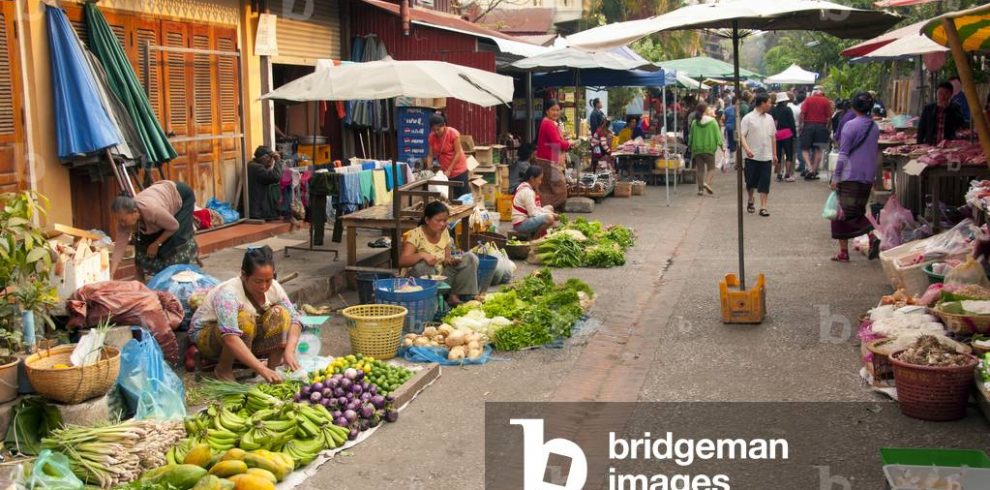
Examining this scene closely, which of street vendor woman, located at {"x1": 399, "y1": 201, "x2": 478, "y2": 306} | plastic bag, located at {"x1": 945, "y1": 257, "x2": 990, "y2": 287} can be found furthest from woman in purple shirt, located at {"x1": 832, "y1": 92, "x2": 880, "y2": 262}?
street vendor woman, located at {"x1": 399, "y1": 201, "x2": 478, "y2": 306}

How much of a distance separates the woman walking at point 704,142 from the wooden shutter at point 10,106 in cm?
1313

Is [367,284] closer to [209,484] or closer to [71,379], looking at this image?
[71,379]

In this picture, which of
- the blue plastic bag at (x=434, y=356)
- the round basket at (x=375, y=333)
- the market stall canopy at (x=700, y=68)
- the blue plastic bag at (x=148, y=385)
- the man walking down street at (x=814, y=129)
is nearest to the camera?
the blue plastic bag at (x=148, y=385)

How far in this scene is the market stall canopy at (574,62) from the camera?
17.9 m

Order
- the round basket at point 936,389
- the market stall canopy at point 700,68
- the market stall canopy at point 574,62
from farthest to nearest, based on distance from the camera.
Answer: the market stall canopy at point 700,68, the market stall canopy at point 574,62, the round basket at point 936,389

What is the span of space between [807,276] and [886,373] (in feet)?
13.7

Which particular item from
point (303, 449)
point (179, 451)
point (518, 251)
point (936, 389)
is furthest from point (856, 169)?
point (179, 451)

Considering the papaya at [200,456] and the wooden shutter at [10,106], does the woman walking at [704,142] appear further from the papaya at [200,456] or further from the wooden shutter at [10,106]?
the papaya at [200,456]

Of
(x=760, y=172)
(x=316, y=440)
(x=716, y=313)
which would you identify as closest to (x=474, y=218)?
(x=716, y=313)

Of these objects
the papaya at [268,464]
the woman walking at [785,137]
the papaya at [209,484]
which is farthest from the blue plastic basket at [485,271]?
the woman walking at [785,137]

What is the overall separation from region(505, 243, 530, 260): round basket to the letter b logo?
6060 millimetres

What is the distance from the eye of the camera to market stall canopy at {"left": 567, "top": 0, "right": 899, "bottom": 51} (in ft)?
27.0

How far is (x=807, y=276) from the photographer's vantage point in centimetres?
1084

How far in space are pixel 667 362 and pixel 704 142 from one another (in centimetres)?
1227
